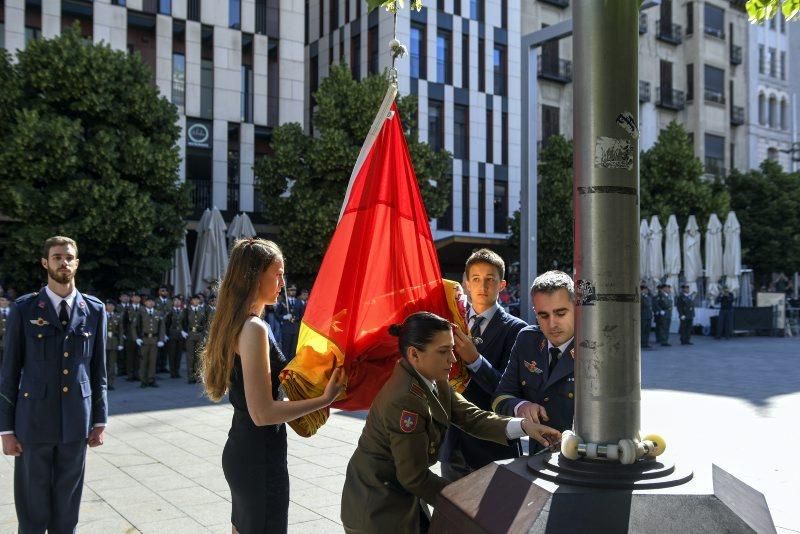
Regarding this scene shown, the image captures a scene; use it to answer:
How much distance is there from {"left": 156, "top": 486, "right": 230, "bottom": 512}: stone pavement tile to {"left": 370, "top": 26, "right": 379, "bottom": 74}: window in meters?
Answer: 28.7

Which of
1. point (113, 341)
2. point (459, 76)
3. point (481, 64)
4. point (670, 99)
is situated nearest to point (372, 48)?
point (459, 76)

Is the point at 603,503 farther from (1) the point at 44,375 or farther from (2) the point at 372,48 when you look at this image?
(2) the point at 372,48

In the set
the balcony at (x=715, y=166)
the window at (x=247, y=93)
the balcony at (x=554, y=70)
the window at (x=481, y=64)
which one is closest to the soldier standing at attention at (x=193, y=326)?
the window at (x=247, y=93)

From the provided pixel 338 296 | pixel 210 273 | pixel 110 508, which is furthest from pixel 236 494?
pixel 210 273

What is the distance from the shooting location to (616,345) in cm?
201

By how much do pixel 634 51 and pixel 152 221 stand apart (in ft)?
63.7

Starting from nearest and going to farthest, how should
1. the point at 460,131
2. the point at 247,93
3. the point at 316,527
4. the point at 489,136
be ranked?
the point at 316,527, the point at 247,93, the point at 460,131, the point at 489,136

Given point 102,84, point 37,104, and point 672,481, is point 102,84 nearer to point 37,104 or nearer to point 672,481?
point 37,104

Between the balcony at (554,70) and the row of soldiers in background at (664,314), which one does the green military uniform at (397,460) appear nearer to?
the row of soldiers in background at (664,314)

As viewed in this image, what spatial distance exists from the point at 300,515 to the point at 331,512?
9.3 inches

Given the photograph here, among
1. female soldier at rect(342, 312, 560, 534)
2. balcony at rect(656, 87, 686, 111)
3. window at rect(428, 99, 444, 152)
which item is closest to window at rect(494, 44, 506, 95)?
window at rect(428, 99, 444, 152)

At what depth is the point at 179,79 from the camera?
27484 millimetres

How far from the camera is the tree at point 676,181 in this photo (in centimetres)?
3253

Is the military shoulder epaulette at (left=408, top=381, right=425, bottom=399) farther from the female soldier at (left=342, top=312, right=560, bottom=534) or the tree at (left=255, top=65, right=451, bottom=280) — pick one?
the tree at (left=255, top=65, right=451, bottom=280)
